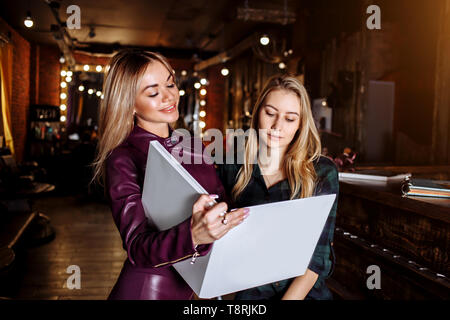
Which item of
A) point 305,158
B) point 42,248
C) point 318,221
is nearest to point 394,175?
point 305,158

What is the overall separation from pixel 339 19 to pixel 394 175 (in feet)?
11.1

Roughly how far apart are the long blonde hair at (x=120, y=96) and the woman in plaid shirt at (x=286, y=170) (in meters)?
0.50

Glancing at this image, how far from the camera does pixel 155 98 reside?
1165 millimetres

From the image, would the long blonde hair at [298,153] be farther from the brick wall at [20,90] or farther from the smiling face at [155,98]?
the brick wall at [20,90]

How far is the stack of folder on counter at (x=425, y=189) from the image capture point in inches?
64.7

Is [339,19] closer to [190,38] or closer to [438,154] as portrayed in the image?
[438,154]

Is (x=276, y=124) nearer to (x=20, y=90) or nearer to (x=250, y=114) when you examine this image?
(x=250, y=114)

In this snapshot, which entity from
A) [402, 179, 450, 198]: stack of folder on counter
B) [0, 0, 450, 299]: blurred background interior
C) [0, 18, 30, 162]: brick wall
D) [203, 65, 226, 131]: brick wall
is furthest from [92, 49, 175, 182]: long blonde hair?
[203, 65, 226, 131]: brick wall

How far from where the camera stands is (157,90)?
1169 mm

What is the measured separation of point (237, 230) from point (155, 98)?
0.52 m

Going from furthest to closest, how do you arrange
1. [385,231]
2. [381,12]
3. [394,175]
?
1. [381,12]
2. [394,175]
3. [385,231]

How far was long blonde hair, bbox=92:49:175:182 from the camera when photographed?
1.13 metres

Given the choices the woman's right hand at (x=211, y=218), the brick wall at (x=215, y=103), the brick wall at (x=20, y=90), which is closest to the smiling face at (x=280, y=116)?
the woman's right hand at (x=211, y=218)

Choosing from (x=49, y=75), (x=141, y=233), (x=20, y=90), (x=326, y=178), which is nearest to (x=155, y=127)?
(x=141, y=233)
